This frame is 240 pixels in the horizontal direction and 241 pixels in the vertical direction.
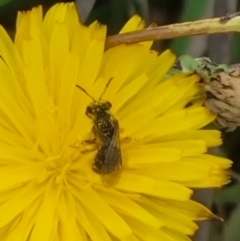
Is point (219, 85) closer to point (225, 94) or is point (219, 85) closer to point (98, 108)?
point (225, 94)

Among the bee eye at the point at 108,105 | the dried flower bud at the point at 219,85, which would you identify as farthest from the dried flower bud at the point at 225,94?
the bee eye at the point at 108,105

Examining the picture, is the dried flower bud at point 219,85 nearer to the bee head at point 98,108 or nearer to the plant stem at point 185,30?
the plant stem at point 185,30

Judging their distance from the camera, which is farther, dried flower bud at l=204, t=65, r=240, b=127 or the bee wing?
dried flower bud at l=204, t=65, r=240, b=127

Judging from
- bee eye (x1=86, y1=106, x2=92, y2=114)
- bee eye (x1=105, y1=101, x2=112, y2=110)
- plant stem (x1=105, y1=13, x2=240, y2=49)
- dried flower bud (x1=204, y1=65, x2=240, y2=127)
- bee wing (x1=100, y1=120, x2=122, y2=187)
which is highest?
plant stem (x1=105, y1=13, x2=240, y2=49)

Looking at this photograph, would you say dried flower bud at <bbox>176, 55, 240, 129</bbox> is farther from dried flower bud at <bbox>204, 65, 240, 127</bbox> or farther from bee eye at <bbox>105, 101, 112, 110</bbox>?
bee eye at <bbox>105, 101, 112, 110</bbox>

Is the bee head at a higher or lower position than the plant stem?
lower

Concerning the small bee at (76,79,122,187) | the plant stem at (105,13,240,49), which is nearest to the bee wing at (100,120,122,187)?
the small bee at (76,79,122,187)

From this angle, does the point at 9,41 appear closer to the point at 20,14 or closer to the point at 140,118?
the point at 20,14
